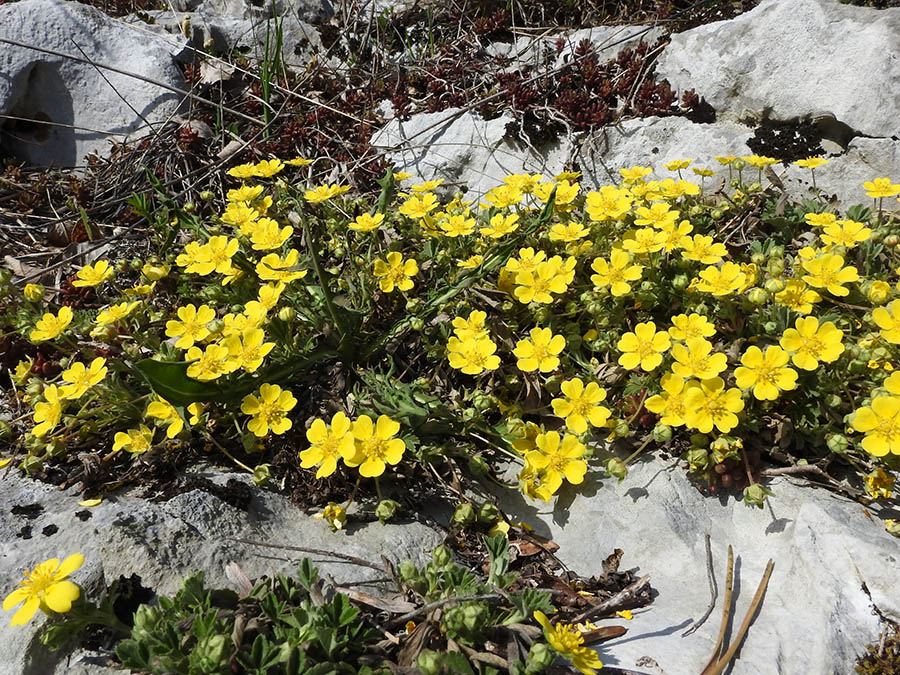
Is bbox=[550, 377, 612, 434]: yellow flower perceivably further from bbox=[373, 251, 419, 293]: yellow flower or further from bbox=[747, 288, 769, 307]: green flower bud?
bbox=[373, 251, 419, 293]: yellow flower

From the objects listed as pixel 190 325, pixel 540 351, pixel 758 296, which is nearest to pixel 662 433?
pixel 540 351

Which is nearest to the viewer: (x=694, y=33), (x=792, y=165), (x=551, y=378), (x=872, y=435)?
(x=872, y=435)

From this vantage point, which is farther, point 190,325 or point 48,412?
point 190,325

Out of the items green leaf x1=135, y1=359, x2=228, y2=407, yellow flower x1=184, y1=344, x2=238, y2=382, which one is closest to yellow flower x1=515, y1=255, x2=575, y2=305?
yellow flower x1=184, y1=344, x2=238, y2=382

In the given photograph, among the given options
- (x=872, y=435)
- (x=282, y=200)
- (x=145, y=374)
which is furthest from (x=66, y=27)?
(x=872, y=435)

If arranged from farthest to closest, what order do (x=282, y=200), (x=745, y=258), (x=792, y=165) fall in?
(x=792, y=165), (x=282, y=200), (x=745, y=258)

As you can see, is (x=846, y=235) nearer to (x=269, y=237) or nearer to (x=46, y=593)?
(x=269, y=237)

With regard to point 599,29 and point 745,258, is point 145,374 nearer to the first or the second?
point 745,258
